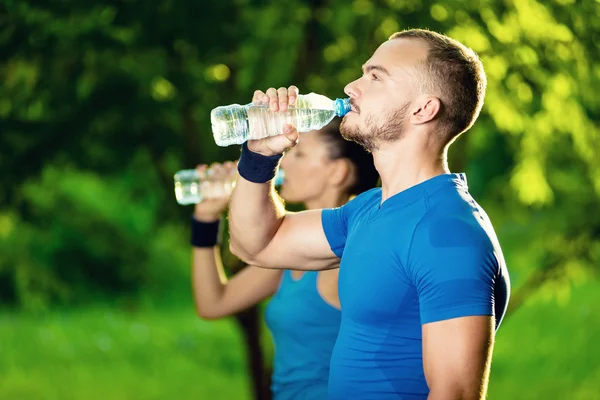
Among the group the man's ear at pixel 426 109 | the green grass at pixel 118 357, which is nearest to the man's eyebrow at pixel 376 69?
the man's ear at pixel 426 109

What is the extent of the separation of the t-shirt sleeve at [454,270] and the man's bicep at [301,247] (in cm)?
70

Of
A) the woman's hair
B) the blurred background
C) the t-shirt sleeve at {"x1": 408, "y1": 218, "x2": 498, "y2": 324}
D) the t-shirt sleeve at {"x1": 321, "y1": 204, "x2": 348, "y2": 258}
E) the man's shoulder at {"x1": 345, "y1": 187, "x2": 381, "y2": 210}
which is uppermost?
the t-shirt sleeve at {"x1": 408, "y1": 218, "x2": 498, "y2": 324}

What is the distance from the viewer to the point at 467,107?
7.80 ft

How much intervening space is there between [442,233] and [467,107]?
1.44 ft

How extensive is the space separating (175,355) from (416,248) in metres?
9.45

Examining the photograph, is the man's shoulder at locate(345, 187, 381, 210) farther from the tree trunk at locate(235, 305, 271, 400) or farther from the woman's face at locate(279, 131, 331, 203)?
the tree trunk at locate(235, 305, 271, 400)

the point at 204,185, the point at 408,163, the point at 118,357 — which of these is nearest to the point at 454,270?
the point at 408,163

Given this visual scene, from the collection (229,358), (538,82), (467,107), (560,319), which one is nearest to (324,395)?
(467,107)

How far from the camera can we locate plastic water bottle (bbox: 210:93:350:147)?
2707 millimetres

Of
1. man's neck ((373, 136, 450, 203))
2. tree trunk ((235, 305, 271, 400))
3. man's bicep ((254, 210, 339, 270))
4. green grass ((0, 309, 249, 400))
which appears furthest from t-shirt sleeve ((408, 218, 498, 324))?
green grass ((0, 309, 249, 400))

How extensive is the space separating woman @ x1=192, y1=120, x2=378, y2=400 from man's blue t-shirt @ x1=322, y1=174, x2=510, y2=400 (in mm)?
830

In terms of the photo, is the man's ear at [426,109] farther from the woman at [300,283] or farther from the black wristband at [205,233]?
the black wristband at [205,233]

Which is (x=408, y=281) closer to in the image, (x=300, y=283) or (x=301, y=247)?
(x=301, y=247)

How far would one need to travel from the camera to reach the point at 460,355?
1.99m
